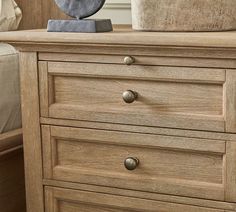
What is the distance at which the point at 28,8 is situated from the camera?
1770mm

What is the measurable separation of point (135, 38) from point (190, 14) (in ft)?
0.44

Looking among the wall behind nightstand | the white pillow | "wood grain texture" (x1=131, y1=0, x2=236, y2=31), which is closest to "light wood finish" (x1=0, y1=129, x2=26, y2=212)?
the white pillow

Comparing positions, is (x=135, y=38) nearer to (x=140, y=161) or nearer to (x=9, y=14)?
(x=140, y=161)

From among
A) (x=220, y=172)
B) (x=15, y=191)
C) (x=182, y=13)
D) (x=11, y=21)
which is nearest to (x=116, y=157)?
(x=220, y=172)

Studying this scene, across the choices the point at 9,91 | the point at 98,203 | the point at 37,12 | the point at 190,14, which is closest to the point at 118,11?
the point at 37,12

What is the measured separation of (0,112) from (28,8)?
40 centimetres

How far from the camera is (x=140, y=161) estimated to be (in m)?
1.24

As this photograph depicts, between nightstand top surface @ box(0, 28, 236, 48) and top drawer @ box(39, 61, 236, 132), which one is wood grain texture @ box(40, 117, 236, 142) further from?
nightstand top surface @ box(0, 28, 236, 48)

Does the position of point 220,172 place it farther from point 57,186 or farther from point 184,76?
point 57,186

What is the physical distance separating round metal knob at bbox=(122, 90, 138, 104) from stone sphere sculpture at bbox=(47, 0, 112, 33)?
5.7 inches

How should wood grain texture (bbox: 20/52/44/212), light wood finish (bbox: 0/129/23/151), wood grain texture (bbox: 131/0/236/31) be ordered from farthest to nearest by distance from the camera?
light wood finish (bbox: 0/129/23/151)
wood grain texture (bbox: 20/52/44/212)
wood grain texture (bbox: 131/0/236/31)

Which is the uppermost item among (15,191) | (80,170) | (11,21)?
(11,21)

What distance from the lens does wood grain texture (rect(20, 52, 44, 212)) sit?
1.30 meters

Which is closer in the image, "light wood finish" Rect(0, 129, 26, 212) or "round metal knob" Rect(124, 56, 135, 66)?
"round metal knob" Rect(124, 56, 135, 66)
